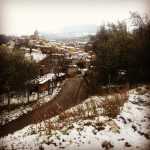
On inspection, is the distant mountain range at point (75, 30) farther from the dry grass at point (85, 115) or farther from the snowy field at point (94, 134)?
the snowy field at point (94, 134)

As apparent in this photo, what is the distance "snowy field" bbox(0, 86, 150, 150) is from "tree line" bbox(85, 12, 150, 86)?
463 cm

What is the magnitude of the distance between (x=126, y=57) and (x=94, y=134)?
675 centimetres

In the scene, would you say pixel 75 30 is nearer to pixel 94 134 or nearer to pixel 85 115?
pixel 85 115

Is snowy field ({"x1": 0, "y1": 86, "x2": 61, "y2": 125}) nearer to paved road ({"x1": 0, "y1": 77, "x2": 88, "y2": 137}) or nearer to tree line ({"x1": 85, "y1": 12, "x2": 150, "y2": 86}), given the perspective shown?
paved road ({"x1": 0, "y1": 77, "x2": 88, "y2": 137})

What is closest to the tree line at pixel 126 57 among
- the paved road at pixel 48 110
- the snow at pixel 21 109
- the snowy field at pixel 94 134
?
the paved road at pixel 48 110

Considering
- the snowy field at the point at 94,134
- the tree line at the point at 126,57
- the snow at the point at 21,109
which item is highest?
the tree line at the point at 126,57

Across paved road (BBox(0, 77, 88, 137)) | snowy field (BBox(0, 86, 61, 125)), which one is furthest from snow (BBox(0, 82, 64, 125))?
paved road (BBox(0, 77, 88, 137))

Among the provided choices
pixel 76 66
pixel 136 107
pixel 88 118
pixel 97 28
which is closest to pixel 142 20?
pixel 97 28

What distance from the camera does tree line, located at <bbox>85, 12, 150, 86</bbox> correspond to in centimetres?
1124

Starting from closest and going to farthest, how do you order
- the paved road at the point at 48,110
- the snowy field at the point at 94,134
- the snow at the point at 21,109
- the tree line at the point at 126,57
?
the snowy field at the point at 94,134
the paved road at the point at 48,110
the tree line at the point at 126,57
the snow at the point at 21,109

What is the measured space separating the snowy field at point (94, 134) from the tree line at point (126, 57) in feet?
15.2

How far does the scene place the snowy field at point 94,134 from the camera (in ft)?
18.9

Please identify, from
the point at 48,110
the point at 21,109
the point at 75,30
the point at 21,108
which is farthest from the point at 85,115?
the point at 75,30

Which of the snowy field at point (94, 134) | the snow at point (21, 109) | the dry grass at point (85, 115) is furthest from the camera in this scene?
the snow at point (21, 109)
